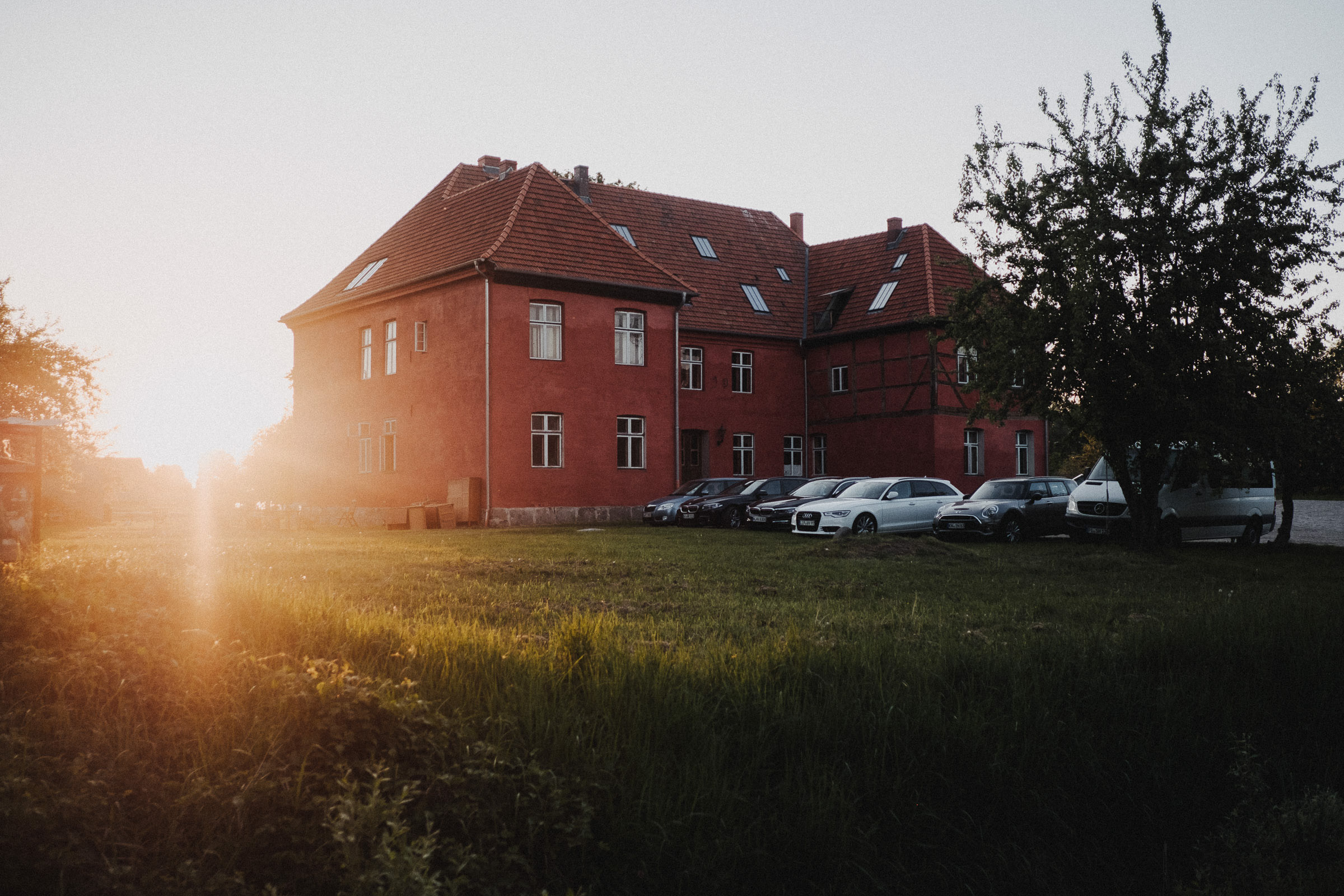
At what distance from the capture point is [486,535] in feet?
79.2

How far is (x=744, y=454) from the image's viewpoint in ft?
123

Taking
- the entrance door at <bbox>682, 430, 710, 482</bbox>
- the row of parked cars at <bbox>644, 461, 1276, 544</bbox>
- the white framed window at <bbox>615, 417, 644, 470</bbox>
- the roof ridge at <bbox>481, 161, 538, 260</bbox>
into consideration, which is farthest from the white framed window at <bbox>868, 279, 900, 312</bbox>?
the roof ridge at <bbox>481, 161, 538, 260</bbox>

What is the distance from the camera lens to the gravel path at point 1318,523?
80.7ft

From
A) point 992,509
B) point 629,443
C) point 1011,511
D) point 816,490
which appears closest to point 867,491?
point 816,490

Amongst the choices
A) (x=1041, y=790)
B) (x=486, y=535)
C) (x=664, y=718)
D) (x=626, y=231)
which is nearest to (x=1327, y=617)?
(x=1041, y=790)

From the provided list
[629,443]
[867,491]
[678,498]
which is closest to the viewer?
[867,491]

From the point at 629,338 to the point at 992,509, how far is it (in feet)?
41.2

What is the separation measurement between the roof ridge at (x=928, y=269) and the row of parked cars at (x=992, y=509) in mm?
10205

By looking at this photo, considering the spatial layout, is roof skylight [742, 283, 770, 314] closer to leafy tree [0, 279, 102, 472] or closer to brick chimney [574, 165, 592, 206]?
brick chimney [574, 165, 592, 206]

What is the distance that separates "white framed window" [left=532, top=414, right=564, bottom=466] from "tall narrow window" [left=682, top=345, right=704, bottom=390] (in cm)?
696

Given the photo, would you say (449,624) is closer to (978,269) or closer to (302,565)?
(302,565)

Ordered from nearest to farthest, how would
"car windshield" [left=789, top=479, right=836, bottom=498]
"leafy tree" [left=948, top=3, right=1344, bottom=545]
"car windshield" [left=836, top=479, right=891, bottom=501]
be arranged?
"leafy tree" [left=948, top=3, right=1344, bottom=545] < "car windshield" [left=836, top=479, right=891, bottom=501] < "car windshield" [left=789, top=479, right=836, bottom=498]

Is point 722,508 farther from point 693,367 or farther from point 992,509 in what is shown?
point 693,367

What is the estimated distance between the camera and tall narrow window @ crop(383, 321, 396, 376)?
32737 millimetres
